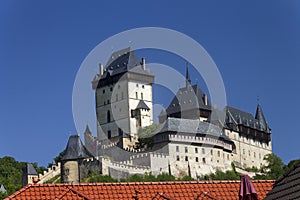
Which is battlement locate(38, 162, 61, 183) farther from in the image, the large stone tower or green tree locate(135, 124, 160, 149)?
the large stone tower

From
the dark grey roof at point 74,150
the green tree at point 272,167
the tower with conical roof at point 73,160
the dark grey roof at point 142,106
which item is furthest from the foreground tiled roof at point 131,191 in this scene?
the dark grey roof at point 142,106

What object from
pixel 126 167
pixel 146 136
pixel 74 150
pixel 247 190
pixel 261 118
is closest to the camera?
pixel 247 190

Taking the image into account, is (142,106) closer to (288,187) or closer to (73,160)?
(73,160)

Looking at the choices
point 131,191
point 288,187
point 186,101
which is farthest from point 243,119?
point 288,187

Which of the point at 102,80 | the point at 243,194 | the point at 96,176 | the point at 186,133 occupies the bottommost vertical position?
the point at 243,194

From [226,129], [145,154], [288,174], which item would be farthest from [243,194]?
[226,129]

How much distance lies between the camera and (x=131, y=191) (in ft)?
57.4

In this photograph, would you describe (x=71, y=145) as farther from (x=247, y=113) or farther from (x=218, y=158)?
(x=247, y=113)

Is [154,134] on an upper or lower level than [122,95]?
lower

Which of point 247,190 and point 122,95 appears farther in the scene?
point 122,95

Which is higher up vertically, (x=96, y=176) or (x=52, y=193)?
(x=96, y=176)

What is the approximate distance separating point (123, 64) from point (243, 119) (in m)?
19.0

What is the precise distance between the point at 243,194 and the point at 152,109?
369 feet

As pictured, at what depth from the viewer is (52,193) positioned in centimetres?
1708
